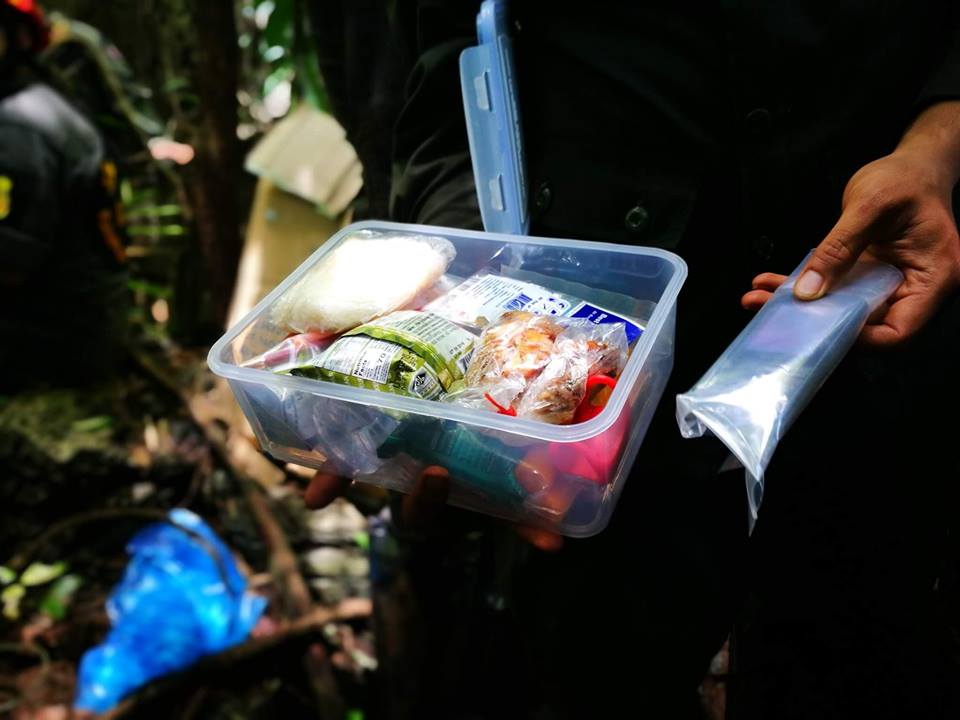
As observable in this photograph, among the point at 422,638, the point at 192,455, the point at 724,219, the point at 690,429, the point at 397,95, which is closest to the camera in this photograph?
the point at 690,429

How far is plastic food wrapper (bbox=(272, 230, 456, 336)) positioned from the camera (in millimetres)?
746

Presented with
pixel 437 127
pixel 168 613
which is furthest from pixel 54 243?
pixel 437 127

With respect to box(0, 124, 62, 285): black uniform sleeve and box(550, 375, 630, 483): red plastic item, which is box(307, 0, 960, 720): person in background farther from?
box(0, 124, 62, 285): black uniform sleeve

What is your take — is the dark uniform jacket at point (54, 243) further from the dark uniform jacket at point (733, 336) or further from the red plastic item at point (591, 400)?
the red plastic item at point (591, 400)

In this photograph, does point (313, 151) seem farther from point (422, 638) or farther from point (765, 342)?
point (765, 342)

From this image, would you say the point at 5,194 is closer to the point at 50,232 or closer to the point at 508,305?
the point at 50,232

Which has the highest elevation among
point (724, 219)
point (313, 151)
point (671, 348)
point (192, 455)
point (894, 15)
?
point (894, 15)

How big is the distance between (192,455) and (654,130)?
1942mm

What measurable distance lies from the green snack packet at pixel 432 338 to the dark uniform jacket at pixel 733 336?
257mm

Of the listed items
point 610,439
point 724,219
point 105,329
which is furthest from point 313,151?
point 610,439

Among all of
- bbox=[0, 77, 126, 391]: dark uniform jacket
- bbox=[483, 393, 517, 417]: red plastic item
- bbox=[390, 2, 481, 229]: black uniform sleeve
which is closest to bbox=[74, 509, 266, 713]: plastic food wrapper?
bbox=[0, 77, 126, 391]: dark uniform jacket

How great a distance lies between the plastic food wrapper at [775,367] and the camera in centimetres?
55

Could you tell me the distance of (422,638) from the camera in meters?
1.41

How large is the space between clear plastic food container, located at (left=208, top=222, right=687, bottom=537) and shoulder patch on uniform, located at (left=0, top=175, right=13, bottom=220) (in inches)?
63.0
